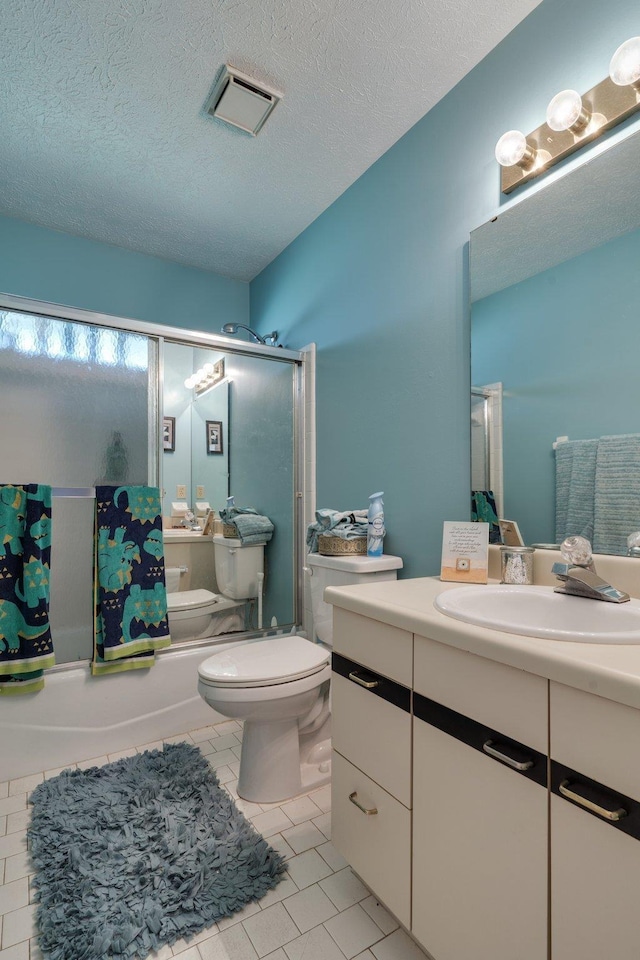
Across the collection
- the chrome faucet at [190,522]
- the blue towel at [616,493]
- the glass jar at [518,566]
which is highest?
the blue towel at [616,493]

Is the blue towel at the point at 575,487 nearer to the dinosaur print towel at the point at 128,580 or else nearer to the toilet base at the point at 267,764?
the toilet base at the point at 267,764

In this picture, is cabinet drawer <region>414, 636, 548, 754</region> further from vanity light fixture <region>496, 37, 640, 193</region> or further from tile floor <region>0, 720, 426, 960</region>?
vanity light fixture <region>496, 37, 640, 193</region>

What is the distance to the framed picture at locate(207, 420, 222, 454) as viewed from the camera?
2463 mm

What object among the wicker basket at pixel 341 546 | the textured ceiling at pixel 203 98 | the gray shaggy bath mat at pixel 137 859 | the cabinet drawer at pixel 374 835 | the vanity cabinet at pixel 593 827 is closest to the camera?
the vanity cabinet at pixel 593 827

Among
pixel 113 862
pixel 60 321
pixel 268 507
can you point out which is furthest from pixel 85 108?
pixel 113 862

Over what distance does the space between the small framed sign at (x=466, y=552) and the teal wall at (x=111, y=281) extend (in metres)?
1.94

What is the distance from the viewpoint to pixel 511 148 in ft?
4.50

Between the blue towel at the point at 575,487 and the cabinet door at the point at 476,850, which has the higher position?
the blue towel at the point at 575,487

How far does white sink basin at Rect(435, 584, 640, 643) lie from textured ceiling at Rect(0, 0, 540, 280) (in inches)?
64.6

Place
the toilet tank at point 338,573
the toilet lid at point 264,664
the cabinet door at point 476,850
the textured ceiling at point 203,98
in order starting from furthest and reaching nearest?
1. the toilet tank at point 338,573
2. the toilet lid at point 264,664
3. the textured ceiling at point 203,98
4. the cabinet door at point 476,850

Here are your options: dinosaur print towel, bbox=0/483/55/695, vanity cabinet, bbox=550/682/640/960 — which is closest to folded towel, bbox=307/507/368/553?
dinosaur print towel, bbox=0/483/55/695

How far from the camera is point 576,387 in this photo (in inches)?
50.3

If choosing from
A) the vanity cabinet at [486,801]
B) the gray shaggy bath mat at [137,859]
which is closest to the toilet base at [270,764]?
the gray shaggy bath mat at [137,859]

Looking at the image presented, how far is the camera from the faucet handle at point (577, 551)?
1159 millimetres
